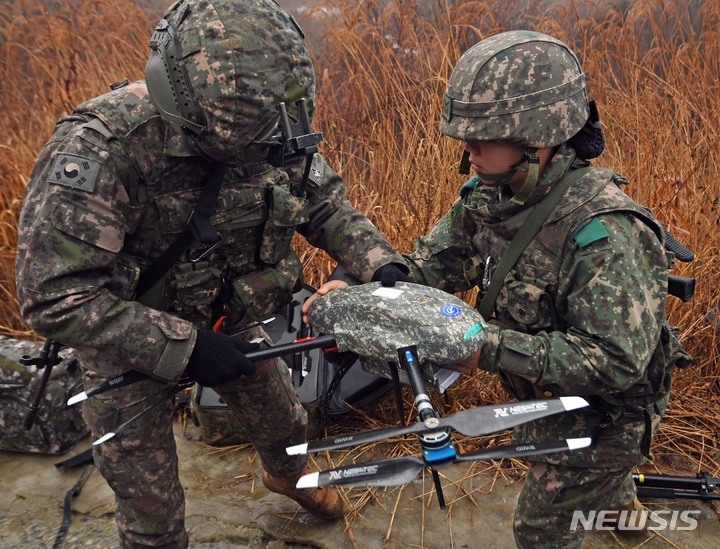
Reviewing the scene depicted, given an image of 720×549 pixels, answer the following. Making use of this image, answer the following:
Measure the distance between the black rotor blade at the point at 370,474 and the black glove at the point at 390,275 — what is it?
2.39ft

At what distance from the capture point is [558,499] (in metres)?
2.07

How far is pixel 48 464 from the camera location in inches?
133

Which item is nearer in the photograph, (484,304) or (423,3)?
(484,304)

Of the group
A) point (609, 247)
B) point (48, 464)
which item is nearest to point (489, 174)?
point (609, 247)

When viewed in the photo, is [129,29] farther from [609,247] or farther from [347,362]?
[609,247]

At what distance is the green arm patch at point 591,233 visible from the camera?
1.75 meters

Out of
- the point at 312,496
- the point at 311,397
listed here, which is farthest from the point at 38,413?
the point at 312,496

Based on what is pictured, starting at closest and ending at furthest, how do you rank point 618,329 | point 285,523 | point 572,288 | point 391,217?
point 618,329 → point 572,288 → point 285,523 → point 391,217

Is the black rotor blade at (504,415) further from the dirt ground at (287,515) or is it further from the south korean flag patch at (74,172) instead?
the dirt ground at (287,515)

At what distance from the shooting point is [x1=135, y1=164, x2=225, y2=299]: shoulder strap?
198cm

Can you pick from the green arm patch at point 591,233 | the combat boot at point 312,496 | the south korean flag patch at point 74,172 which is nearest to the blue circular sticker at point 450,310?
the green arm patch at point 591,233

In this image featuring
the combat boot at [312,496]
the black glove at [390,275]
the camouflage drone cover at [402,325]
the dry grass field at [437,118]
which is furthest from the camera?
the dry grass field at [437,118]

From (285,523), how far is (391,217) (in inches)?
75.3

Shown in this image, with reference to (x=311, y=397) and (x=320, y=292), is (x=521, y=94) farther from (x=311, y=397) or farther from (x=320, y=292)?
(x=311, y=397)
